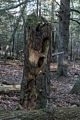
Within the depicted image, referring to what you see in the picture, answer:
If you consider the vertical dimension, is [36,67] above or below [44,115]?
above

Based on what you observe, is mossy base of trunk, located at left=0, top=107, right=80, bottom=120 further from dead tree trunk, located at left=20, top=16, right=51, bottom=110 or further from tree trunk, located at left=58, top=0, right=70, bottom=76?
tree trunk, located at left=58, top=0, right=70, bottom=76

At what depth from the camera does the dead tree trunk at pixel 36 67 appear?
20.3 ft

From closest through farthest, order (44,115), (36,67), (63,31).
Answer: (44,115) → (36,67) → (63,31)

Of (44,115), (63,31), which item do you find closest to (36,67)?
(44,115)

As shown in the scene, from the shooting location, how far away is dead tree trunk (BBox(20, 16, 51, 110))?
620 cm

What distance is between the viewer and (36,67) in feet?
20.6

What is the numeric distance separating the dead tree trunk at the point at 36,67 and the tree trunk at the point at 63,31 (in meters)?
11.3

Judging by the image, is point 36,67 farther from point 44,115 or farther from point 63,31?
point 63,31

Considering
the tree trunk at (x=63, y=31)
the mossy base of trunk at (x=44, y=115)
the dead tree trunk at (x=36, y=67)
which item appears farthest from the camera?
the tree trunk at (x=63, y=31)

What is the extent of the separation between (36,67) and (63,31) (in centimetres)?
1164

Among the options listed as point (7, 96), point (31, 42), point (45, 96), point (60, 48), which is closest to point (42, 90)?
point (45, 96)

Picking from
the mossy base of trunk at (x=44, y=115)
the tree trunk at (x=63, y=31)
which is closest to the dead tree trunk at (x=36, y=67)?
the mossy base of trunk at (x=44, y=115)

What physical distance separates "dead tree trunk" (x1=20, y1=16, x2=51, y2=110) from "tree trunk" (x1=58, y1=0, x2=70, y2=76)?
447 inches

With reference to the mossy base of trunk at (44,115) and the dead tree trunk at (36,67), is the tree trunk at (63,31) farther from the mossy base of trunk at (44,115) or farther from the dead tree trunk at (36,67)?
the mossy base of trunk at (44,115)
